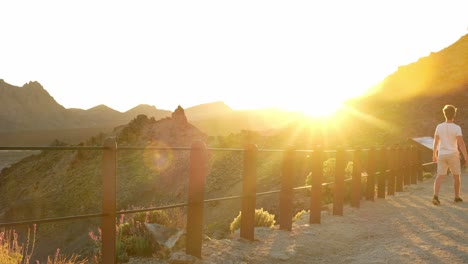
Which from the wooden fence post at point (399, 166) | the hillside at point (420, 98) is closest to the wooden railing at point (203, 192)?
the wooden fence post at point (399, 166)

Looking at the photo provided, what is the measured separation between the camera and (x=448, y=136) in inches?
436

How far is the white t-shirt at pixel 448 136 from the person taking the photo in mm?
11047

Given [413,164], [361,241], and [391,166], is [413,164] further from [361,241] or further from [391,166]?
[361,241]

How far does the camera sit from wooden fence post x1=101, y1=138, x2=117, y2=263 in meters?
4.90

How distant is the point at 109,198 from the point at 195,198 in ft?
4.81

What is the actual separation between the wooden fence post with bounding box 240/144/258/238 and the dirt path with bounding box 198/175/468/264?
0.65 feet

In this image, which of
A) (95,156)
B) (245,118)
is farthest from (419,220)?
(245,118)

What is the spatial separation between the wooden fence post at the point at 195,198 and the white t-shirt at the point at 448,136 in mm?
7029

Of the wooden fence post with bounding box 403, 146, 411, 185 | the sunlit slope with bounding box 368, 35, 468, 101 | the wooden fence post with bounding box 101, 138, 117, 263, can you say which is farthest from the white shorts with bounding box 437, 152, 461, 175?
the sunlit slope with bounding box 368, 35, 468, 101

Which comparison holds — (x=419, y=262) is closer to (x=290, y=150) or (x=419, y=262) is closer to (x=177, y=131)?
(x=290, y=150)

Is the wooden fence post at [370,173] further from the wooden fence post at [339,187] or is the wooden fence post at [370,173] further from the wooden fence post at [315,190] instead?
the wooden fence post at [315,190]

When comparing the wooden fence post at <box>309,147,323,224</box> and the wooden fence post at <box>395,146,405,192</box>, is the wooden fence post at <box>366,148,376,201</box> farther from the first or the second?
the wooden fence post at <box>309,147,323,224</box>

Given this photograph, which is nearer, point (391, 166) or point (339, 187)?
point (339, 187)

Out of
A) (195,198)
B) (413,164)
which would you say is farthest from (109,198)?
(413,164)
